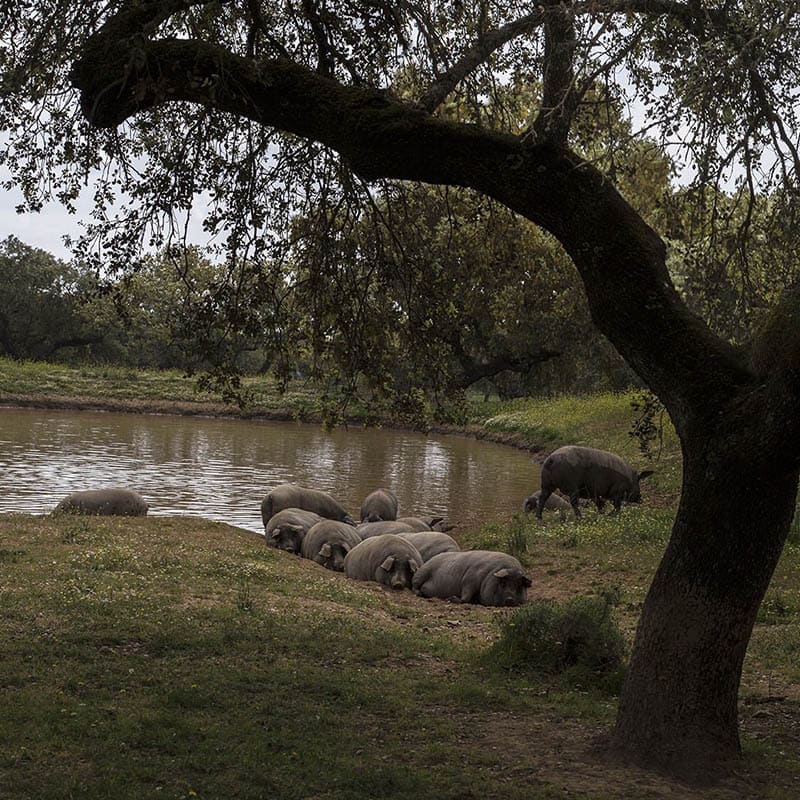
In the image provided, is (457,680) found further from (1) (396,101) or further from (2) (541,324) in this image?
(2) (541,324)

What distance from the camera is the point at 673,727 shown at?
6422 millimetres

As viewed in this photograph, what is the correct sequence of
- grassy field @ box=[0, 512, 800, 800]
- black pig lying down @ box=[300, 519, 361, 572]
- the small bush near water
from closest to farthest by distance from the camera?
grassy field @ box=[0, 512, 800, 800], the small bush near water, black pig lying down @ box=[300, 519, 361, 572]

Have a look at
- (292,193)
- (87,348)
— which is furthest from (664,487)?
(87,348)

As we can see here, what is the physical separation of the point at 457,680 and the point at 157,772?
303 cm

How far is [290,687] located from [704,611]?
10.4 ft

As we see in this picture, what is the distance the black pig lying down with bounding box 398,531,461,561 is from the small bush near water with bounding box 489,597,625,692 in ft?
19.3

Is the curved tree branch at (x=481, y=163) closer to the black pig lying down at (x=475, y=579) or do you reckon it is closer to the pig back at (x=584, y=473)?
the black pig lying down at (x=475, y=579)

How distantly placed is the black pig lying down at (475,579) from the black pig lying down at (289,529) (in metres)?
3.14

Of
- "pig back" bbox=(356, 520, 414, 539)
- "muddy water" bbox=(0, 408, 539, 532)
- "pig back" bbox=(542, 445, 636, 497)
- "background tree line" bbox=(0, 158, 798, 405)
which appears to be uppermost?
"background tree line" bbox=(0, 158, 798, 405)

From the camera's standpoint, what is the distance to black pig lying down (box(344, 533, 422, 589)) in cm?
1375

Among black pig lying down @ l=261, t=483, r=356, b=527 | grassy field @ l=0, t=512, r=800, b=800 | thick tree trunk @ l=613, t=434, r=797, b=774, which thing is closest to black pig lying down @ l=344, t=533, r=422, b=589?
grassy field @ l=0, t=512, r=800, b=800

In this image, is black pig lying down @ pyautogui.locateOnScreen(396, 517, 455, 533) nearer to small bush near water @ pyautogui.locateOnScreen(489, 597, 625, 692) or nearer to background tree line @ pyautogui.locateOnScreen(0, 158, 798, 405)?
background tree line @ pyautogui.locateOnScreen(0, 158, 798, 405)

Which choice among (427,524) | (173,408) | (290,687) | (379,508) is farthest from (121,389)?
(290,687)

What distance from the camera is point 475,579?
12.9m
